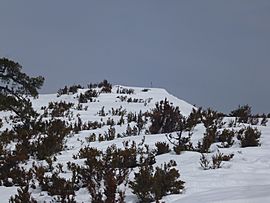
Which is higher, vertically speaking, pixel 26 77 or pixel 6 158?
pixel 26 77

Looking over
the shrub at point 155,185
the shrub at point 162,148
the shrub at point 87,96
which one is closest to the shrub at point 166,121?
the shrub at point 162,148

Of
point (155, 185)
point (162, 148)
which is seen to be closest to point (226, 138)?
point (162, 148)

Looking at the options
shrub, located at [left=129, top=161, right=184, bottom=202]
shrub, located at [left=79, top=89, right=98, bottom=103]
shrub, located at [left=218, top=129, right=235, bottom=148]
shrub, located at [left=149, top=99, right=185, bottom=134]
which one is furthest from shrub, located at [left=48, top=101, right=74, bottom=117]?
shrub, located at [left=129, top=161, right=184, bottom=202]

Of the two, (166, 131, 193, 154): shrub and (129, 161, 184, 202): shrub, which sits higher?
(166, 131, 193, 154): shrub

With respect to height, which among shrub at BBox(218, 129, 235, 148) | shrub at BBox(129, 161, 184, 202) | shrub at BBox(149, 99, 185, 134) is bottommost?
shrub at BBox(129, 161, 184, 202)

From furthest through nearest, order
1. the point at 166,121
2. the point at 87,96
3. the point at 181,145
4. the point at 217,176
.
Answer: the point at 87,96, the point at 166,121, the point at 181,145, the point at 217,176

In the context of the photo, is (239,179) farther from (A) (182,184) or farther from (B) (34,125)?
(B) (34,125)

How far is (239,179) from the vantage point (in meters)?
5.86

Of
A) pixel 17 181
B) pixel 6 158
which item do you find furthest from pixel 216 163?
pixel 6 158

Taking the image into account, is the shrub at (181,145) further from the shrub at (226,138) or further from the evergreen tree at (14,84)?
the evergreen tree at (14,84)

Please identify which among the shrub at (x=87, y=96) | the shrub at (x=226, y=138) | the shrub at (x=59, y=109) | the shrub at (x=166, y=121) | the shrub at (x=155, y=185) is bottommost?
the shrub at (x=155, y=185)

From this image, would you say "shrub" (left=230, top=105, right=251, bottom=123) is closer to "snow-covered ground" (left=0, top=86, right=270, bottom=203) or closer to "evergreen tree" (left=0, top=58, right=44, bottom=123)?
"snow-covered ground" (left=0, top=86, right=270, bottom=203)

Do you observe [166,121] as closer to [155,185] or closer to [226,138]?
[226,138]

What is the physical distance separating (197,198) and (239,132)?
4438 millimetres
